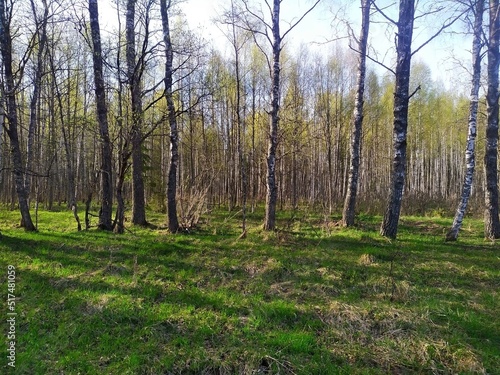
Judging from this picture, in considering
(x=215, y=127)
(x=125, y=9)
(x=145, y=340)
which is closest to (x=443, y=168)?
(x=215, y=127)

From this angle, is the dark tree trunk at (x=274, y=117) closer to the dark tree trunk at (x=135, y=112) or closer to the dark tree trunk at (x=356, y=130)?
the dark tree trunk at (x=356, y=130)

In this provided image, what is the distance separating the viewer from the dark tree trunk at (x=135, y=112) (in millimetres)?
7641

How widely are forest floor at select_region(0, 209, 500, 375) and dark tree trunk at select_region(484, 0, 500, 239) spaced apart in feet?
3.31

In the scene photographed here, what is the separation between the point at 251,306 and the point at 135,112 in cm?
540

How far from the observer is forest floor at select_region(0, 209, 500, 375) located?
3.30 meters

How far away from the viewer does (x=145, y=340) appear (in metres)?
3.68

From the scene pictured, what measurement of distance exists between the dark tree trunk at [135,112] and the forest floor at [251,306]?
245 centimetres

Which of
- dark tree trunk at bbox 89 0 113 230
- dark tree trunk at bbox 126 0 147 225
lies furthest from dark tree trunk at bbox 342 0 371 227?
dark tree trunk at bbox 89 0 113 230

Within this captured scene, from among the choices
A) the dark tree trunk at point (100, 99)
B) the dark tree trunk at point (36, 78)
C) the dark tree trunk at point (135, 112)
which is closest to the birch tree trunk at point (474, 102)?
the dark tree trunk at point (135, 112)

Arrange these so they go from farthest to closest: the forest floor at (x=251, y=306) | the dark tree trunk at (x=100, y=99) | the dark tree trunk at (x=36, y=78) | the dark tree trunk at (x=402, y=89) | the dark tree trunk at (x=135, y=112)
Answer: the dark tree trunk at (x=36, y=78) < the dark tree trunk at (x=100, y=99) < the dark tree trunk at (x=135, y=112) < the dark tree trunk at (x=402, y=89) < the forest floor at (x=251, y=306)

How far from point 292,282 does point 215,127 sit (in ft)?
58.7

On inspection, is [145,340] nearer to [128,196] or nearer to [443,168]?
[128,196]

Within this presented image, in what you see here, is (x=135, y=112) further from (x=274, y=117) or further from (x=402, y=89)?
(x=402, y=89)

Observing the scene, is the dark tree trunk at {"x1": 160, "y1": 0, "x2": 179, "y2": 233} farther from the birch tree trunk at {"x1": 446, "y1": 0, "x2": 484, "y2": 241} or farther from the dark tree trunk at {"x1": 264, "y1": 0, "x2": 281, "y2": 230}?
the birch tree trunk at {"x1": 446, "y1": 0, "x2": 484, "y2": 241}
